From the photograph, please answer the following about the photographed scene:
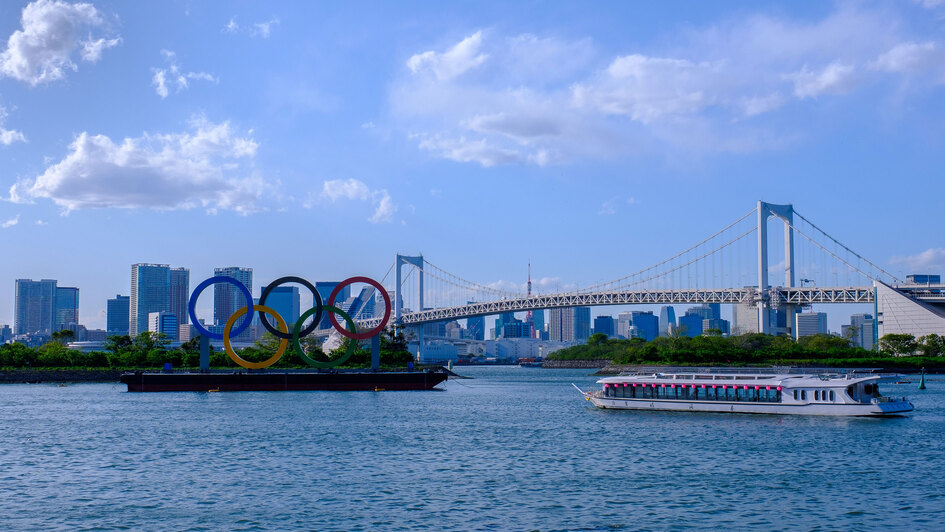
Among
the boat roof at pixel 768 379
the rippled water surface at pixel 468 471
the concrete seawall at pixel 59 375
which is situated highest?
the boat roof at pixel 768 379

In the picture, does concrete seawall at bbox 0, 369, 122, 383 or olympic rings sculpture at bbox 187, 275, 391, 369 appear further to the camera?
concrete seawall at bbox 0, 369, 122, 383

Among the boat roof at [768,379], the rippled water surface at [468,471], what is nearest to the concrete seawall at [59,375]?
the rippled water surface at [468,471]

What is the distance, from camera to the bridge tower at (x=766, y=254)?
100688mm

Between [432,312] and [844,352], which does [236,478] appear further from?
[432,312]

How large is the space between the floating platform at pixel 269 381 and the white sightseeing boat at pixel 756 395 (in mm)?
22488

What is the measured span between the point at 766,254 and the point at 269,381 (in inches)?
2444

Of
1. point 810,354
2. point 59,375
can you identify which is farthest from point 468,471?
point 810,354

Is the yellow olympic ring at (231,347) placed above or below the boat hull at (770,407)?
above

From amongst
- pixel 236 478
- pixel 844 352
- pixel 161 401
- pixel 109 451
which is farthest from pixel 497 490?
pixel 844 352

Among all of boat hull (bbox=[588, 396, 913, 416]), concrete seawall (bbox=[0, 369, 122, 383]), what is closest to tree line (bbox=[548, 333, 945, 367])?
boat hull (bbox=[588, 396, 913, 416])

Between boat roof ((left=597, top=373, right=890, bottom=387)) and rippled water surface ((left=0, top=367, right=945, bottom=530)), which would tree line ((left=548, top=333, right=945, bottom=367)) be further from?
boat roof ((left=597, top=373, right=890, bottom=387))

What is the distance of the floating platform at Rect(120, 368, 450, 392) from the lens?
2389 inches

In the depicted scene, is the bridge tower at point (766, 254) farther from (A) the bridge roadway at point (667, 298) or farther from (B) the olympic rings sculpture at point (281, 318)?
(B) the olympic rings sculpture at point (281, 318)

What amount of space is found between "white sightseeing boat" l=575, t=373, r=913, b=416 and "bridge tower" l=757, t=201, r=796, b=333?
204ft
